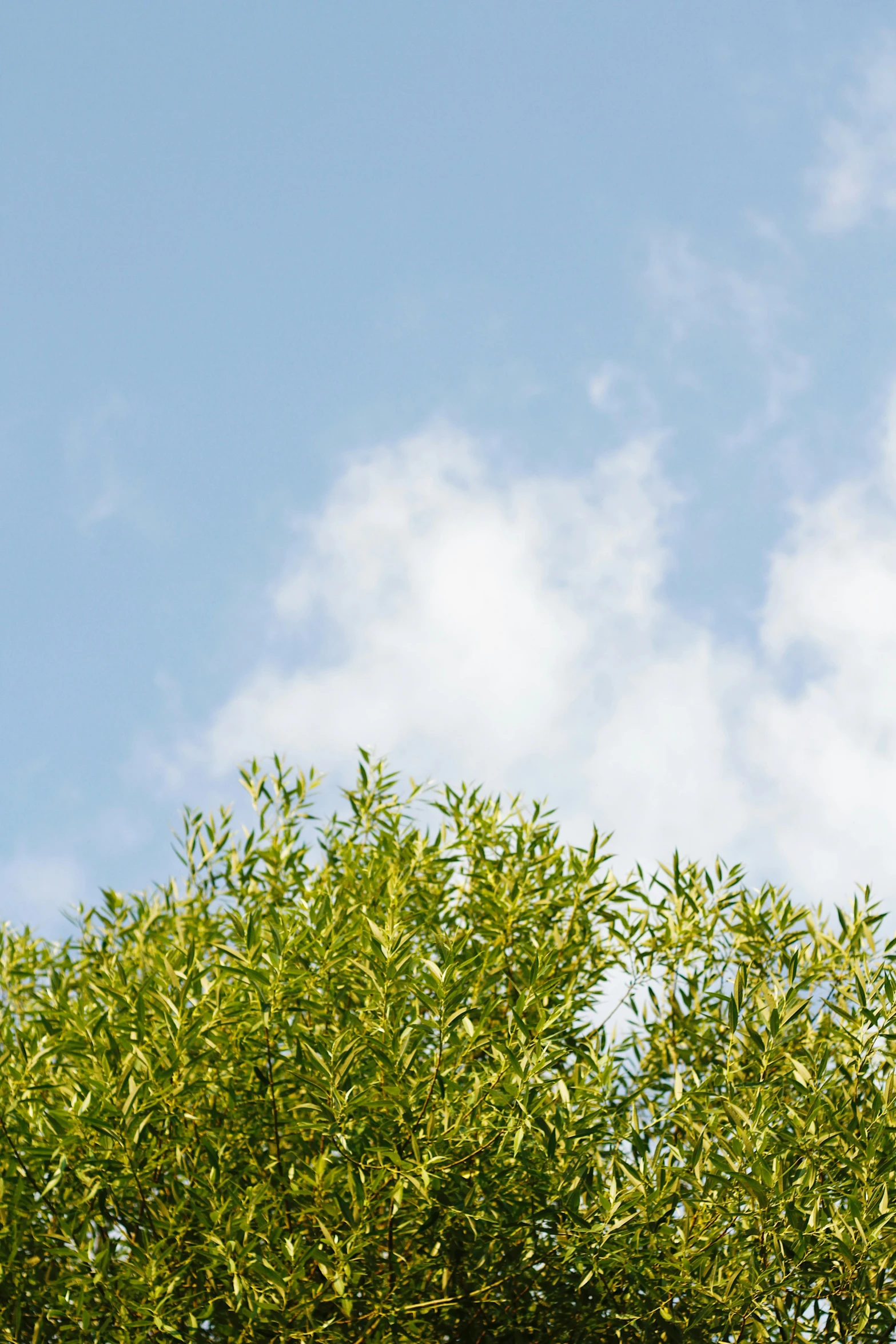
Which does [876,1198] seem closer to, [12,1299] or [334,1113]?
[334,1113]

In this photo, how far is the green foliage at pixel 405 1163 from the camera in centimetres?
480

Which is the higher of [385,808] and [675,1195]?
[385,808]

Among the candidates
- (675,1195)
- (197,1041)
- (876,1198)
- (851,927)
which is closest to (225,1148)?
(197,1041)

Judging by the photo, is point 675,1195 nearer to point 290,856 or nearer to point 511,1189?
point 511,1189

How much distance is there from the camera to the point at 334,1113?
15.4 ft

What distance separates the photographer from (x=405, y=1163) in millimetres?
4715

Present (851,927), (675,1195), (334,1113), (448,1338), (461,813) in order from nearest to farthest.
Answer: (334,1113) → (675,1195) → (448,1338) → (851,927) → (461,813)

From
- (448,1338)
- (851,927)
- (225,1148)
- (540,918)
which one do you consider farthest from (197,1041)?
(851,927)

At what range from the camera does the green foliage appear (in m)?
4.80

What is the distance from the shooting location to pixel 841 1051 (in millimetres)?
5977

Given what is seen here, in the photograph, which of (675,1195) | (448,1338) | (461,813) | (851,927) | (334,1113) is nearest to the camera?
(334,1113)

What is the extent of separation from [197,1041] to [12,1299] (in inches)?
57.3

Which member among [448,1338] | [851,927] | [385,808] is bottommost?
[448,1338]

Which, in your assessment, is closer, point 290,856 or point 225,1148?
point 225,1148
